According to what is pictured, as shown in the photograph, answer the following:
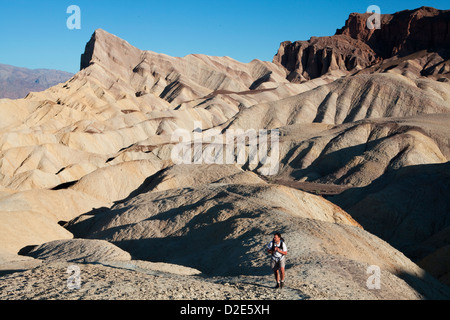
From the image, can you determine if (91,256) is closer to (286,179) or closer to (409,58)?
(286,179)

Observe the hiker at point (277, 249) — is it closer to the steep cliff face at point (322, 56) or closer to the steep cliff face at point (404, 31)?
the steep cliff face at point (322, 56)

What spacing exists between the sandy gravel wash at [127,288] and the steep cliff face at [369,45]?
13625 centimetres

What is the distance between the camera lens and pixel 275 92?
122562 mm

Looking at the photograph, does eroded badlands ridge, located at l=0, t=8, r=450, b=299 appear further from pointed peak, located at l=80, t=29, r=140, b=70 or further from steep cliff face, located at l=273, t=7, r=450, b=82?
steep cliff face, located at l=273, t=7, r=450, b=82

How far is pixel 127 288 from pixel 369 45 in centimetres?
17697

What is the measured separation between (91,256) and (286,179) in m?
43.0

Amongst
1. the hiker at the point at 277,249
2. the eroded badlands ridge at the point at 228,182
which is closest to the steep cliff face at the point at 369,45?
the eroded badlands ridge at the point at 228,182

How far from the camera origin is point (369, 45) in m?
170

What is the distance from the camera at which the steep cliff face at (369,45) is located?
143 meters

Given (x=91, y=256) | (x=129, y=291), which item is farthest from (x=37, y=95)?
(x=129, y=291)

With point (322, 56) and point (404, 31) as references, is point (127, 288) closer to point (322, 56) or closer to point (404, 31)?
point (322, 56)

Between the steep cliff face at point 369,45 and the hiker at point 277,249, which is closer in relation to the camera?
the hiker at point 277,249

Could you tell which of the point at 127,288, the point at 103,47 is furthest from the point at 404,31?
the point at 127,288

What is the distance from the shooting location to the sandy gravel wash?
10.3 metres
